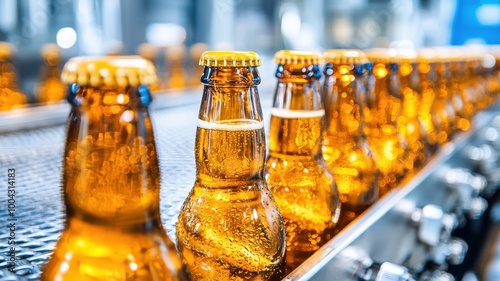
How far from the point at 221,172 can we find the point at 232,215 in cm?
4

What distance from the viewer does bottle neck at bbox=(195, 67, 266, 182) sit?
0.46 metres

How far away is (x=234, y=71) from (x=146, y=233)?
0.16 meters

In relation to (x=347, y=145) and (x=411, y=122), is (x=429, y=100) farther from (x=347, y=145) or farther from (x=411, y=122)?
(x=347, y=145)

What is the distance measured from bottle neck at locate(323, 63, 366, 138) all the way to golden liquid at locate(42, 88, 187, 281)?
37 centimetres

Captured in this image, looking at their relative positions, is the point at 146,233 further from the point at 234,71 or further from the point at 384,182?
the point at 384,182

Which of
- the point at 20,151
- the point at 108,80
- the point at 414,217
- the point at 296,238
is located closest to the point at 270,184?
the point at 296,238

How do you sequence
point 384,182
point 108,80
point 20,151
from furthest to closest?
point 20,151, point 384,182, point 108,80

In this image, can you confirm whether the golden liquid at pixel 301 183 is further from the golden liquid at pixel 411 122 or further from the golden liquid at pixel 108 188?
the golden liquid at pixel 411 122

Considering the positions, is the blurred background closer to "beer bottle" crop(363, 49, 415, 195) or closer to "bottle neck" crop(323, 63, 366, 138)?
"beer bottle" crop(363, 49, 415, 195)

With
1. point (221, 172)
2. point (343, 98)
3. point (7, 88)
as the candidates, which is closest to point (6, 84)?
point (7, 88)

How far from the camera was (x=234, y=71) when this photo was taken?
457mm

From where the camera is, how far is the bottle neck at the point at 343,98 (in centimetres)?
70

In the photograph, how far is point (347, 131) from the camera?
0.71 meters

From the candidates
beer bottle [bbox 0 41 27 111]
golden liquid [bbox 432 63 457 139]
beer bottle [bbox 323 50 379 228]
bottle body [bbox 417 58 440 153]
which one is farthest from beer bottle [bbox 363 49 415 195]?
beer bottle [bbox 0 41 27 111]
